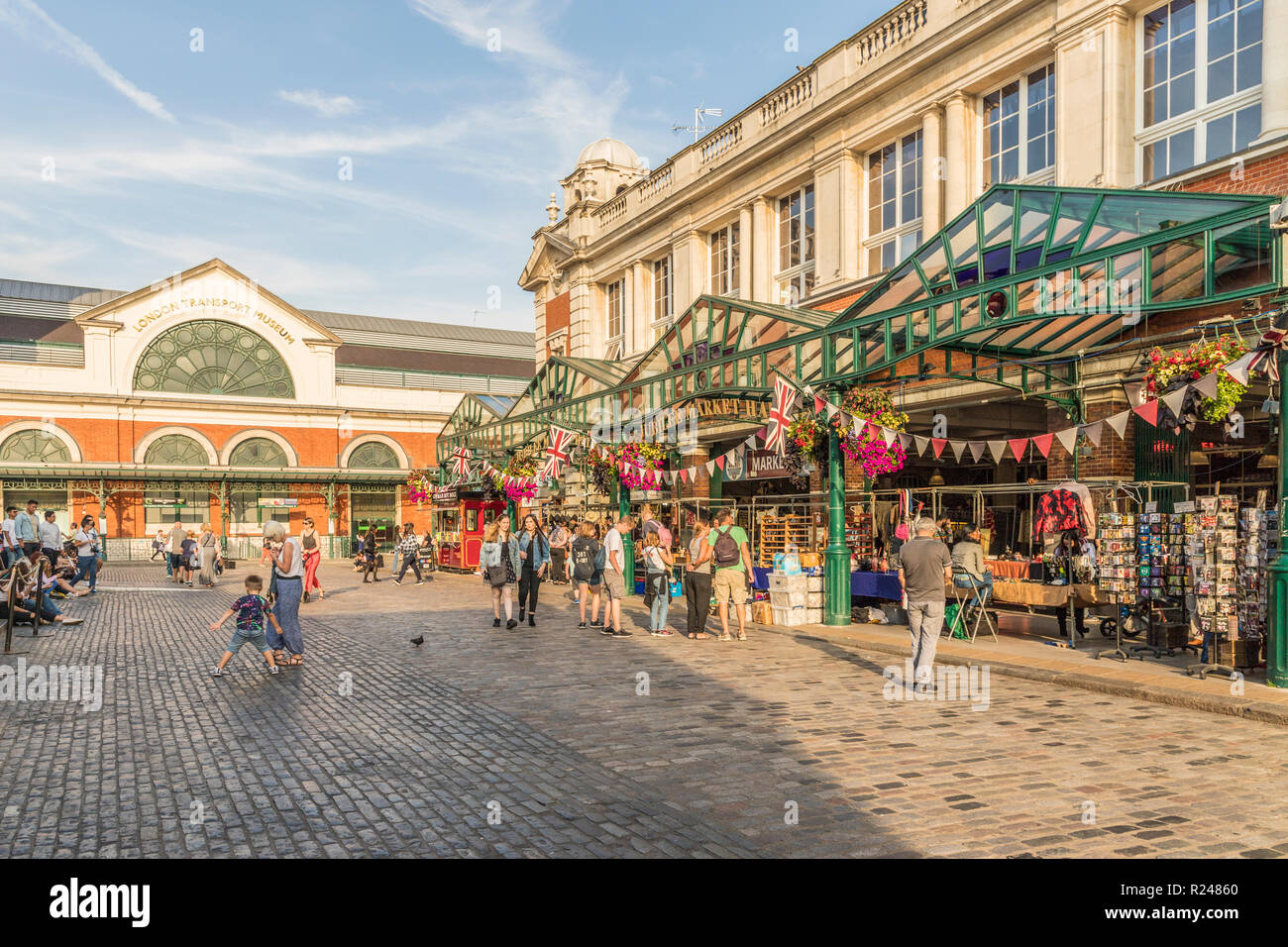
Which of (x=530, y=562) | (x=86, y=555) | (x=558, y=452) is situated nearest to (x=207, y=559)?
(x=86, y=555)

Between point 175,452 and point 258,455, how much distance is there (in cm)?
382

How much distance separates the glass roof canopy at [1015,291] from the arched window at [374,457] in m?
36.6

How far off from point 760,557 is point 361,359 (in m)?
44.0

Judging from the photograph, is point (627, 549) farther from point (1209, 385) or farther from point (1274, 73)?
point (1274, 73)

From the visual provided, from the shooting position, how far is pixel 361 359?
57.7m

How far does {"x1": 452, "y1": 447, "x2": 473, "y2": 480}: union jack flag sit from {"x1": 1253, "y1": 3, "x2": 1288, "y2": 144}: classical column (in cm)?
2245

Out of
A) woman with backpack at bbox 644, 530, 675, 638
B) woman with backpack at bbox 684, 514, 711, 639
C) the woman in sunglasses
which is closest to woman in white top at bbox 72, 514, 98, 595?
the woman in sunglasses

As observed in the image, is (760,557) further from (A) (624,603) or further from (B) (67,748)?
(B) (67,748)

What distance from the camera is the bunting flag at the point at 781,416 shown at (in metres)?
15.4

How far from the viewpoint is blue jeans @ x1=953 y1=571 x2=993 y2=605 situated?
13.0 m

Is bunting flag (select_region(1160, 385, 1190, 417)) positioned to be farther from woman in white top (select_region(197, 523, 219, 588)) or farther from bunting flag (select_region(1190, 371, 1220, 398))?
woman in white top (select_region(197, 523, 219, 588))

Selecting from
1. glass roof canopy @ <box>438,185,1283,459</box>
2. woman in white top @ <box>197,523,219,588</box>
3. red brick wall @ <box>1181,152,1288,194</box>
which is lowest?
woman in white top @ <box>197,523,219,588</box>

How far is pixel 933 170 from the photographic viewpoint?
18578mm
